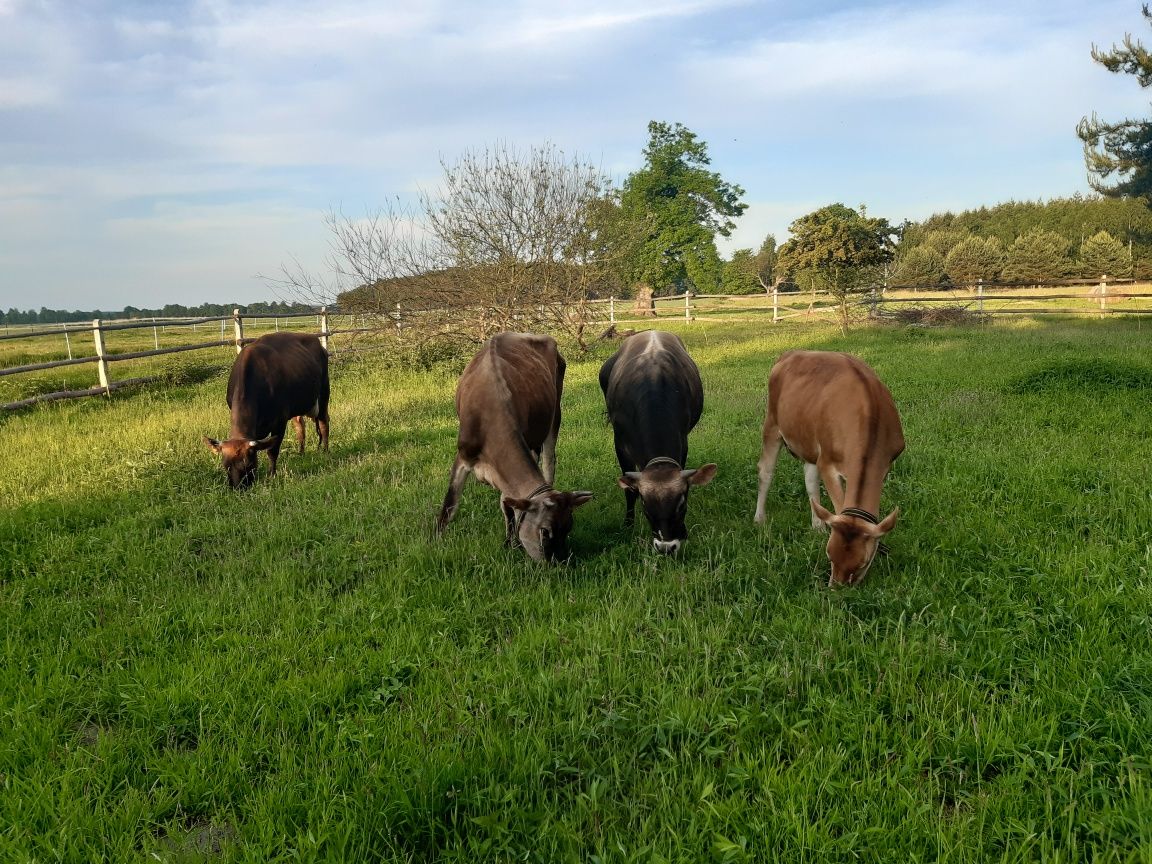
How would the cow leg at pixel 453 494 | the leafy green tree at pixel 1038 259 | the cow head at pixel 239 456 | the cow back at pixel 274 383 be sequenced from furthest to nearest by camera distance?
the leafy green tree at pixel 1038 259 → the cow back at pixel 274 383 → the cow head at pixel 239 456 → the cow leg at pixel 453 494

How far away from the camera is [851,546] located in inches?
167

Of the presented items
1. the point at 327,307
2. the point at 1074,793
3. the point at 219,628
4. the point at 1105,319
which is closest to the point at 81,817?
the point at 219,628

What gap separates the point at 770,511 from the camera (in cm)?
606

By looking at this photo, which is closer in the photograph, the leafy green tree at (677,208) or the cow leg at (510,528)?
the cow leg at (510,528)

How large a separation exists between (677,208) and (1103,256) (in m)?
32.6

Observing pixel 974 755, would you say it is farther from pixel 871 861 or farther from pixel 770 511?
pixel 770 511

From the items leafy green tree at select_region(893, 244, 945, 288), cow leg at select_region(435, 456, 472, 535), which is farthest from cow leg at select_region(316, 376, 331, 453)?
leafy green tree at select_region(893, 244, 945, 288)

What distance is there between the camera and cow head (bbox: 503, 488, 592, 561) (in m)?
4.94

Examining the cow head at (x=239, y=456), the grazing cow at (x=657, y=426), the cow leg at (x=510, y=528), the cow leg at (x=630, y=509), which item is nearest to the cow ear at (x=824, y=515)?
the grazing cow at (x=657, y=426)

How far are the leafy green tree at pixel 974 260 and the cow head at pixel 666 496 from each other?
57535mm

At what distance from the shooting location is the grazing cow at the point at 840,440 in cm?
427

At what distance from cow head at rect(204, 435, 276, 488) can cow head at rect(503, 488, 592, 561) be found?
391cm

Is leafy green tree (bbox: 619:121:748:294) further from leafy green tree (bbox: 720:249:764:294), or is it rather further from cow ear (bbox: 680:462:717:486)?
cow ear (bbox: 680:462:717:486)

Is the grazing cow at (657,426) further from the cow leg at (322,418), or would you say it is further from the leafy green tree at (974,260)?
the leafy green tree at (974,260)
